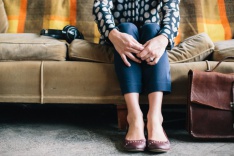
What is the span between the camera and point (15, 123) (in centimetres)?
155

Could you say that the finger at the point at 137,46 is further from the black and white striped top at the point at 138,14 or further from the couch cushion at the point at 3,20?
the couch cushion at the point at 3,20

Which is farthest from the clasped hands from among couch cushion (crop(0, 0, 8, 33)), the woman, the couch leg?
couch cushion (crop(0, 0, 8, 33))

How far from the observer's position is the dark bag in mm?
1277

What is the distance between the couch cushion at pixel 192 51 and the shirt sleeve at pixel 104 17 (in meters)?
0.29

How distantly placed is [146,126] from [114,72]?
0.27 metres

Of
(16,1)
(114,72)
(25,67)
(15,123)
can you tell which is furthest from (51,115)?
(16,1)

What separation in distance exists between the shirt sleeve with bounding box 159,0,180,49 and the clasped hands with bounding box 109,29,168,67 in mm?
39

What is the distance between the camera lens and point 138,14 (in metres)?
1.53

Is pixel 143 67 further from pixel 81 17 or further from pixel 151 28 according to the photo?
pixel 81 17

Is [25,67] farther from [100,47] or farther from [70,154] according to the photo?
[70,154]

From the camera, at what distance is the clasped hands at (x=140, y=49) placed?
4.19ft

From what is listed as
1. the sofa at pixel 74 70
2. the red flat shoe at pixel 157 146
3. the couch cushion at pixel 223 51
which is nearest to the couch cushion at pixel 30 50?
the sofa at pixel 74 70

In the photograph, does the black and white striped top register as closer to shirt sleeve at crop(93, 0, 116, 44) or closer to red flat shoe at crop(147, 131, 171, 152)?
shirt sleeve at crop(93, 0, 116, 44)

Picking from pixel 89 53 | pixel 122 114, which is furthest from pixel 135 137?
pixel 89 53
